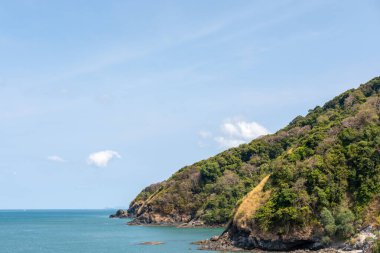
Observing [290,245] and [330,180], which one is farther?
[330,180]

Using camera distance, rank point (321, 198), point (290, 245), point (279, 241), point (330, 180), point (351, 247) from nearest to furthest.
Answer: point (351, 247), point (290, 245), point (279, 241), point (321, 198), point (330, 180)

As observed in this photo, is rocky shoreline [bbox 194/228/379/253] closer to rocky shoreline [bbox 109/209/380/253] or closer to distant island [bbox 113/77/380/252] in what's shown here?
rocky shoreline [bbox 109/209/380/253]

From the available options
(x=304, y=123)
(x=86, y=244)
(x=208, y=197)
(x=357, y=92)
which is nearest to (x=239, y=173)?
(x=208, y=197)

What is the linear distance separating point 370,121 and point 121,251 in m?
54.2

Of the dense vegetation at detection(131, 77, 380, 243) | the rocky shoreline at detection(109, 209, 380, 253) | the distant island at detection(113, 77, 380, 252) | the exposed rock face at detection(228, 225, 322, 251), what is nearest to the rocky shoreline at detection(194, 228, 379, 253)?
the rocky shoreline at detection(109, 209, 380, 253)

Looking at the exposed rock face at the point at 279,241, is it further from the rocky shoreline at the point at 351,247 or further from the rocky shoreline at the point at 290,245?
the rocky shoreline at the point at 351,247

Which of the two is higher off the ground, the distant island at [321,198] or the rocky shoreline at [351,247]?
the distant island at [321,198]

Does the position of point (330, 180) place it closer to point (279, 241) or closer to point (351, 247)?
point (351, 247)

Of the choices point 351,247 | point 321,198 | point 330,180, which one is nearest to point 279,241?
point 321,198

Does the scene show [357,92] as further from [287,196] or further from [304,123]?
[287,196]

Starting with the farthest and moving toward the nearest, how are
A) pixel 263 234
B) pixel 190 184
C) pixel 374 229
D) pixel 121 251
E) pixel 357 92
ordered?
1. pixel 190 184
2. pixel 357 92
3. pixel 121 251
4. pixel 263 234
5. pixel 374 229

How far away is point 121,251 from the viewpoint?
90125mm

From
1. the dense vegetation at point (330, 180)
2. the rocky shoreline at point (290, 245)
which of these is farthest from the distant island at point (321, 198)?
the rocky shoreline at point (290, 245)

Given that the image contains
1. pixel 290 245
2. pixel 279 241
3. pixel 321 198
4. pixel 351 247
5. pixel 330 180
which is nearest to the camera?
pixel 351 247
